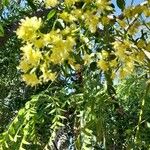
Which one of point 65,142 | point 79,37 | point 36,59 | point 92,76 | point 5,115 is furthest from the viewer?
point 5,115

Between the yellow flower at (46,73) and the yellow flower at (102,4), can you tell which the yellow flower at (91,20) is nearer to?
the yellow flower at (102,4)

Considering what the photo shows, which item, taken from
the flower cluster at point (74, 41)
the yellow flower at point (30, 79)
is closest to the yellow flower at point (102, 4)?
the flower cluster at point (74, 41)

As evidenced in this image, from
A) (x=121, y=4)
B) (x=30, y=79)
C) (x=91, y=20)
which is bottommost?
(x=30, y=79)

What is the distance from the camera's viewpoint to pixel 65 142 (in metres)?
3.90

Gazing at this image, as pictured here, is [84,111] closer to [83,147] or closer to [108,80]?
[83,147]

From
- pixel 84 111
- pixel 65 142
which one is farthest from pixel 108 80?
pixel 65 142

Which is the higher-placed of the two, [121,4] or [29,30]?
[121,4]

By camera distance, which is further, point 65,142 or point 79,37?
point 65,142

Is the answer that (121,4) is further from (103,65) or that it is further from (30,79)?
(30,79)

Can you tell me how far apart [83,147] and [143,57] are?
619 millimetres

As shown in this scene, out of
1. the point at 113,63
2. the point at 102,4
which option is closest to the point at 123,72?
the point at 113,63

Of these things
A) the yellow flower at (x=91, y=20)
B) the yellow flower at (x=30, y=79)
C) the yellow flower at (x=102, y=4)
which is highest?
the yellow flower at (x=102, y=4)

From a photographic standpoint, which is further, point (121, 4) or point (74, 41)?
point (121, 4)

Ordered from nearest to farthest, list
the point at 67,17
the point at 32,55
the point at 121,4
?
the point at 32,55, the point at 67,17, the point at 121,4
